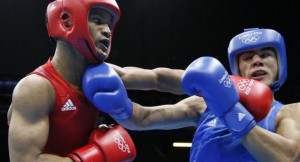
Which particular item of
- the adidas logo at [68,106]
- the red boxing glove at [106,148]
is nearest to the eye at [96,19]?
the adidas logo at [68,106]

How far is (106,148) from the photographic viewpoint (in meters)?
2.17

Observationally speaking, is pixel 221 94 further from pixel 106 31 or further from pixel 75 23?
pixel 75 23

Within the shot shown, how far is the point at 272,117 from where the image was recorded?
255 cm

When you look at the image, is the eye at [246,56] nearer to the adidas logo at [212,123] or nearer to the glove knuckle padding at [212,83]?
the adidas logo at [212,123]

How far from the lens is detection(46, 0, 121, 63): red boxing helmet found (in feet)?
7.18

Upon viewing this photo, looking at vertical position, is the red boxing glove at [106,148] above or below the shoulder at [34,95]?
below

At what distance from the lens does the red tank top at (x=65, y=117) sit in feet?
7.00

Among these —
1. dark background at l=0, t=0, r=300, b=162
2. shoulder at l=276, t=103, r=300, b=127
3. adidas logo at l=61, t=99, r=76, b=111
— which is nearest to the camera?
adidas logo at l=61, t=99, r=76, b=111

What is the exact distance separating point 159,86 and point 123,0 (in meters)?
3.84

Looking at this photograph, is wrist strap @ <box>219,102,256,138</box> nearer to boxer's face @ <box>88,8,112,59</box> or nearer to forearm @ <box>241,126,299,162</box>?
forearm @ <box>241,126,299,162</box>

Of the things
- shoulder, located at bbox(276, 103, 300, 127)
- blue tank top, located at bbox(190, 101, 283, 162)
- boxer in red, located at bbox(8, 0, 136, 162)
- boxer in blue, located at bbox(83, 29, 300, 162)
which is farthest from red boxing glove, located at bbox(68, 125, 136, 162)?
shoulder, located at bbox(276, 103, 300, 127)

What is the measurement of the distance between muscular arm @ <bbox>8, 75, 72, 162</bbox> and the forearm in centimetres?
88

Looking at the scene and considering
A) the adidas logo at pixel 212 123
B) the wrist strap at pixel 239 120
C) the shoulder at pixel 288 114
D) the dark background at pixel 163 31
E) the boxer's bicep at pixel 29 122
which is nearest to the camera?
the boxer's bicep at pixel 29 122

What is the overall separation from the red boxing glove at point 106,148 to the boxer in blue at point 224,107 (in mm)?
100
